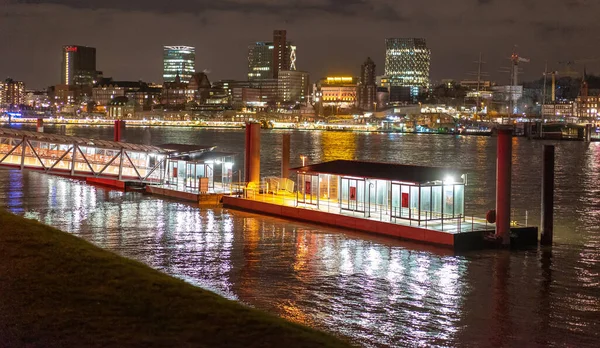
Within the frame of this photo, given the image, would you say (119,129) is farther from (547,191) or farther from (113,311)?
(113,311)

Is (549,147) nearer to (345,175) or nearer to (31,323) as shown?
(345,175)

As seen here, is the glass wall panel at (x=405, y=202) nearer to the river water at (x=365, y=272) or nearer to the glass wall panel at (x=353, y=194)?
the river water at (x=365, y=272)

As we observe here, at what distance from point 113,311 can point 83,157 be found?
21.8 m

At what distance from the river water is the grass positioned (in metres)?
3.65

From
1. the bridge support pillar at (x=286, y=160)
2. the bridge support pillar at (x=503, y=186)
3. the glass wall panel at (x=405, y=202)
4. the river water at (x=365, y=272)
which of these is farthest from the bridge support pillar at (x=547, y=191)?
the bridge support pillar at (x=286, y=160)

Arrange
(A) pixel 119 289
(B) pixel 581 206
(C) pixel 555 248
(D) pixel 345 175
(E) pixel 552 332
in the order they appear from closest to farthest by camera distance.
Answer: (A) pixel 119 289 → (E) pixel 552 332 → (C) pixel 555 248 → (D) pixel 345 175 → (B) pixel 581 206

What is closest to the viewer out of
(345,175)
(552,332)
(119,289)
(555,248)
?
(119,289)

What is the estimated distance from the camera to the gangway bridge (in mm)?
29672

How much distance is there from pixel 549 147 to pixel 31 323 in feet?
66.6

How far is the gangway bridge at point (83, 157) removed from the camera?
29672 millimetres

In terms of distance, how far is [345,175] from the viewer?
29.2 meters

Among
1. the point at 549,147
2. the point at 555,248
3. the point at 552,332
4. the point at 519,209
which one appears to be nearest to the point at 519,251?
the point at 555,248

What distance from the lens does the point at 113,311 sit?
11.7 m

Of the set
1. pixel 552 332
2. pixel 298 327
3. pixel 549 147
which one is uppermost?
pixel 549 147
